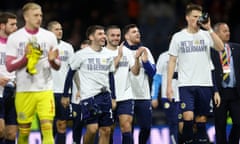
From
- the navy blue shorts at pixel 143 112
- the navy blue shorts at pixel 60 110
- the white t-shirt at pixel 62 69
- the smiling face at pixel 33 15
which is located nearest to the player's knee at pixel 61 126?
the navy blue shorts at pixel 60 110

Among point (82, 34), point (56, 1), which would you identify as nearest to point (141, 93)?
point (82, 34)

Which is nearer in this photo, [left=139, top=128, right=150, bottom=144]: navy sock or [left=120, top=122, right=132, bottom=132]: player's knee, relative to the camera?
[left=120, top=122, right=132, bottom=132]: player's knee

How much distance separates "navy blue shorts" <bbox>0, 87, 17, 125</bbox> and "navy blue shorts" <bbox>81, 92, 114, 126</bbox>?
1.12 m

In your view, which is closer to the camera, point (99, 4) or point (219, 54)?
point (219, 54)

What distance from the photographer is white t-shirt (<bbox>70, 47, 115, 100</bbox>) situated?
13469 mm

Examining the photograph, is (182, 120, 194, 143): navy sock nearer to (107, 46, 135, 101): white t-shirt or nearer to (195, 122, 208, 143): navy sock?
(195, 122, 208, 143): navy sock

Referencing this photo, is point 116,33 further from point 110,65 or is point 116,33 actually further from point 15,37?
point 15,37

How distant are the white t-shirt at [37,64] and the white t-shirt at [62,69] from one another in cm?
325

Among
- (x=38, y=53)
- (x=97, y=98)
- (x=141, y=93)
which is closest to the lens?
(x=38, y=53)

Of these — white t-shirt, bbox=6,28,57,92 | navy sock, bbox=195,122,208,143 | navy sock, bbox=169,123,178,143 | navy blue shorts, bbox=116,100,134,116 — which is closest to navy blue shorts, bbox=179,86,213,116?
navy sock, bbox=195,122,208,143

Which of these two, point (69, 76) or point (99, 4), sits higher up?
point (99, 4)

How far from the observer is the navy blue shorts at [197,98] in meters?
13.4

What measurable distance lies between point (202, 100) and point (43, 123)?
2.90 metres

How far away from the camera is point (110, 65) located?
13656mm
